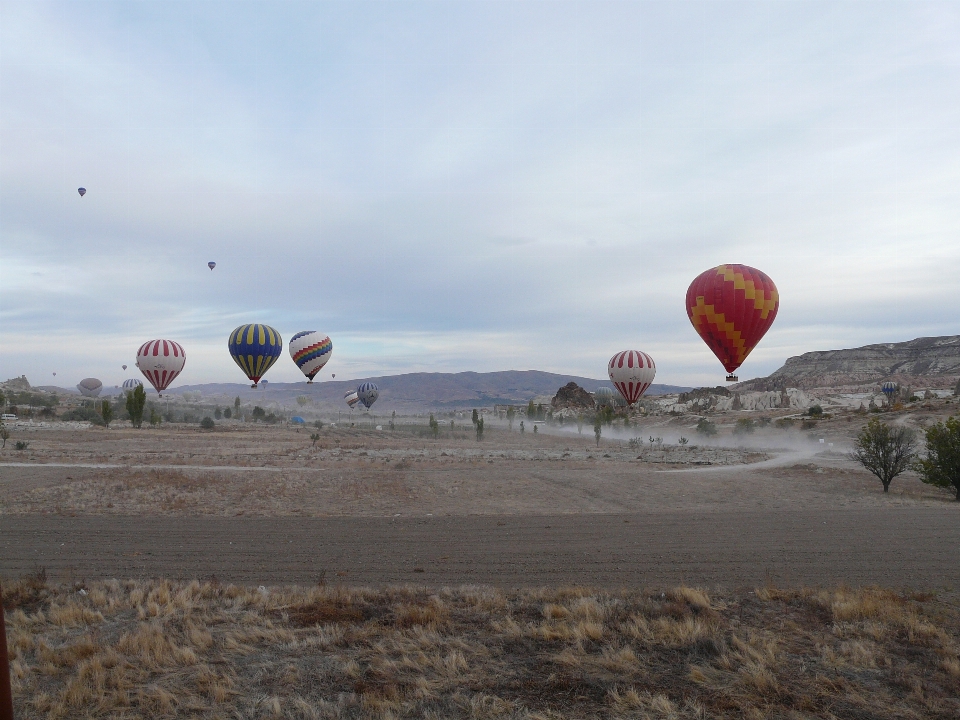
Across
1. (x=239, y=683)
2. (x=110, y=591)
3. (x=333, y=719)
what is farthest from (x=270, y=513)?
(x=333, y=719)

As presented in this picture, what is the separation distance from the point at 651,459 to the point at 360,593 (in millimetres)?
36515

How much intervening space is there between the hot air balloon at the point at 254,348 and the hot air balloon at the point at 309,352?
27.5 ft

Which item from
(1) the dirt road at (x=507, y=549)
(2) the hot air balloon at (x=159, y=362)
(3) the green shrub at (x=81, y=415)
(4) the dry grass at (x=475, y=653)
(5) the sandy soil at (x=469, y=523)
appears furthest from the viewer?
(3) the green shrub at (x=81, y=415)

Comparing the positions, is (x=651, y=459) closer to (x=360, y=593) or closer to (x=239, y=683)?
(x=360, y=593)

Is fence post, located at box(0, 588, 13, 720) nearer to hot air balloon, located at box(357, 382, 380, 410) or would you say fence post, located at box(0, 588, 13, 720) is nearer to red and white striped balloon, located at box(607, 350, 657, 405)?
red and white striped balloon, located at box(607, 350, 657, 405)

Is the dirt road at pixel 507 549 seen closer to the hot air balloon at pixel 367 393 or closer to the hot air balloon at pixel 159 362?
the hot air balloon at pixel 159 362

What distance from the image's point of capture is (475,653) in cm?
868

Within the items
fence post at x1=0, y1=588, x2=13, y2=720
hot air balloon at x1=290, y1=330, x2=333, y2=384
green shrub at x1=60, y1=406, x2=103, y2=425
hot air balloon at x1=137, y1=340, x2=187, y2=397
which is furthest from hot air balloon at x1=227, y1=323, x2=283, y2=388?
green shrub at x1=60, y1=406, x2=103, y2=425

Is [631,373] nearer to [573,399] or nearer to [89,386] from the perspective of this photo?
[573,399]

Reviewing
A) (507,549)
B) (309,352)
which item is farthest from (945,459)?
(309,352)

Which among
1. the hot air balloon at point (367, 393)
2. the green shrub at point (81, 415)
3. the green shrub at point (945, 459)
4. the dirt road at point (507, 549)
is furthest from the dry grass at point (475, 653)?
the hot air balloon at point (367, 393)

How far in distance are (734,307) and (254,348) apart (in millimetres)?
32484

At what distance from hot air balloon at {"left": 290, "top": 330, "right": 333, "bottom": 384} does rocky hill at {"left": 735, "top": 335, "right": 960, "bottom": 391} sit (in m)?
110

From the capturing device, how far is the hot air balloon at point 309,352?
5494 cm
